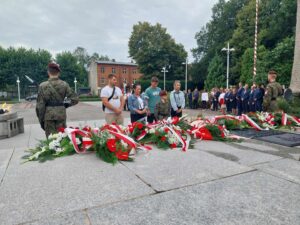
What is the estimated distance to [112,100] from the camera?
5.36 m

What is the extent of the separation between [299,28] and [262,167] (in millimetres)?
9812

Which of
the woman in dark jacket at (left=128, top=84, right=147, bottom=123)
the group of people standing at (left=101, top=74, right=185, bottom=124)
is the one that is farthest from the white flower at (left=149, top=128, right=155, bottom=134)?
the woman in dark jacket at (left=128, top=84, right=147, bottom=123)

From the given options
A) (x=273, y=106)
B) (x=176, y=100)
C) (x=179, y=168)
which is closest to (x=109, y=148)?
(x=179, y=168)

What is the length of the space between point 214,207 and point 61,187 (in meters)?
1.66

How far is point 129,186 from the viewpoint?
8.91 ft

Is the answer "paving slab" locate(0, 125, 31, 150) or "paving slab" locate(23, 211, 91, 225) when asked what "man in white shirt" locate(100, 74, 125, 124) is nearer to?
"paving slab" locate(0, 125, 31, 150)

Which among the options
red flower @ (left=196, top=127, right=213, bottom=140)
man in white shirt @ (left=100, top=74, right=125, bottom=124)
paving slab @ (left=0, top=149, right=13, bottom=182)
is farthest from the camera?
man in white shirt @ (left=100, top=74, right=125, bottom=124)

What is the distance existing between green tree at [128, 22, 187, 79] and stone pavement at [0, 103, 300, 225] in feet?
160

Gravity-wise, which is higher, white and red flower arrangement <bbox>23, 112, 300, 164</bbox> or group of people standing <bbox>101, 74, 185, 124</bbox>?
group of people standing <bbox>101, 74, 185, 124</bbox>

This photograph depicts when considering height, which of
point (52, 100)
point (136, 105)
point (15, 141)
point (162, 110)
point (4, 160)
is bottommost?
point (15, 141)

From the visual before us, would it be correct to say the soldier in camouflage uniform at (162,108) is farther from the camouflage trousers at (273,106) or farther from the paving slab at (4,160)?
the paving slab at (4,160)

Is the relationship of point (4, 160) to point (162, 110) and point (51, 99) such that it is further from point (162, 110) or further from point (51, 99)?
point (162, 110)

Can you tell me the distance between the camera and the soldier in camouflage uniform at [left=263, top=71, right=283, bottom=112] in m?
6.84

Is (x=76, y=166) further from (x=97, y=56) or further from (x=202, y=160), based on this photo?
(x=97, y=56)
